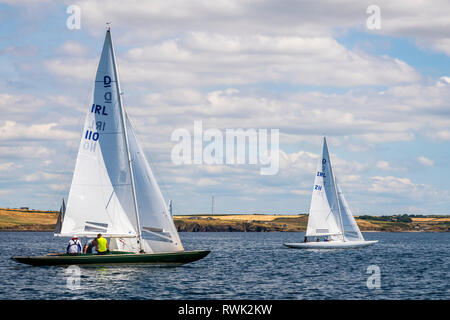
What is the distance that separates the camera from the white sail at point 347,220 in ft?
284

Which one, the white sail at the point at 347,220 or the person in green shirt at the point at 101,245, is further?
the white sail at the point at 347,220

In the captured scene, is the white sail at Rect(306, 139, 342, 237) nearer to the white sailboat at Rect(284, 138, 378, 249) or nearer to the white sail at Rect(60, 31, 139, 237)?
the white sailboat at Rect(284, 138, 378, 249)

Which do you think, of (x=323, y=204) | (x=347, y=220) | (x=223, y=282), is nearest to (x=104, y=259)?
(x=223, y=282)

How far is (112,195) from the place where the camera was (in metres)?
50.2

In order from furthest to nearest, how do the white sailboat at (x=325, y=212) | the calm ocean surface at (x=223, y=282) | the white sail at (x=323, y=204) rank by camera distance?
1. the white sail at (x=323, y=204)
2. the white sailboat at (x=325, y=212)
3. the calm ocean surface at (x=223, y=282)

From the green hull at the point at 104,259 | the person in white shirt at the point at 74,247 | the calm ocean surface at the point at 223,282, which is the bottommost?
the calm ocean surface at the point at 223,282

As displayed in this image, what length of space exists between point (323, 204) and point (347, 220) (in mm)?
4720

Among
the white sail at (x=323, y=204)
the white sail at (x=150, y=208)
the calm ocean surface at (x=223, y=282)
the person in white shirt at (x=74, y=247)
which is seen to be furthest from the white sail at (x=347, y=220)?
the person in white shirt at (x=74, y=247)

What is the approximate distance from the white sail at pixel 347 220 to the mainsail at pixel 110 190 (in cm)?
4087

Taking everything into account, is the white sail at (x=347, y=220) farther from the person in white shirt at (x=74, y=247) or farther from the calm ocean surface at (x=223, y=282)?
the person in white shirt at (x=74, y=247)

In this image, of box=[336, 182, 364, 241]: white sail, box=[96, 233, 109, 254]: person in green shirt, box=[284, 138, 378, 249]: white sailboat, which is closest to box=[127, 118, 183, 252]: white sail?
box=[96, 233, 109, 254]: person in green shirt
